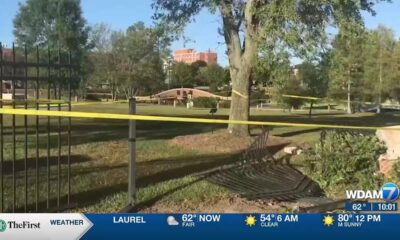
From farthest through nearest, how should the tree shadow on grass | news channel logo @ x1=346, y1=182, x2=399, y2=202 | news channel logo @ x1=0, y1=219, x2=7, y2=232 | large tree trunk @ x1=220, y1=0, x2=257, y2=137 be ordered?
large tree trunk @ x1=220, y1=0, x2=257, y2=137 → the tree shadow on grass → news channel logo @ x1=346, y1=182, x2=399, y2=202 → news channel logo @ x1=0, y1=219, x2=7, y2=232

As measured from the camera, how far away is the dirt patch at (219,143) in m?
13.2

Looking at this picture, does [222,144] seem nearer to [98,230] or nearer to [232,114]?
[232,114]

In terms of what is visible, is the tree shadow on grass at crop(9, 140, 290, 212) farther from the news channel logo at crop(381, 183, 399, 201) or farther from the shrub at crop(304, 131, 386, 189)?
the news channel logo at crop(381, 183, 399, 201)

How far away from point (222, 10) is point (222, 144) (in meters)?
4.21

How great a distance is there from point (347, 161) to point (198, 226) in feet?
16.8

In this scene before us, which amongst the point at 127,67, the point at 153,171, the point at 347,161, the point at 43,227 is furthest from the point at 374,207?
the point at 127,67

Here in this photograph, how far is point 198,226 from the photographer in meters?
4.44

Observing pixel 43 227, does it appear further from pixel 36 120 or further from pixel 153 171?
pixel 153 171

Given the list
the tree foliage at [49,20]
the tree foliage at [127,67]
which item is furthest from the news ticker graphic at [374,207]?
the tree foliage at [49,20]

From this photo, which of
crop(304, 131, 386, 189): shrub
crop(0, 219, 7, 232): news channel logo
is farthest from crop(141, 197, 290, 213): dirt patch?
crop(0, 219, 7, 232): news channel logo

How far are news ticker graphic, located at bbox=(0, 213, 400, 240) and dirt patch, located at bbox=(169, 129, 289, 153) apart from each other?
8.44 m

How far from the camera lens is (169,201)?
7.39m

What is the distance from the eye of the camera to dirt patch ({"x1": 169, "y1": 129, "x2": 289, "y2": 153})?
1323cm

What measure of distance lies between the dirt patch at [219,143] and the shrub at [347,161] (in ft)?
11.5
